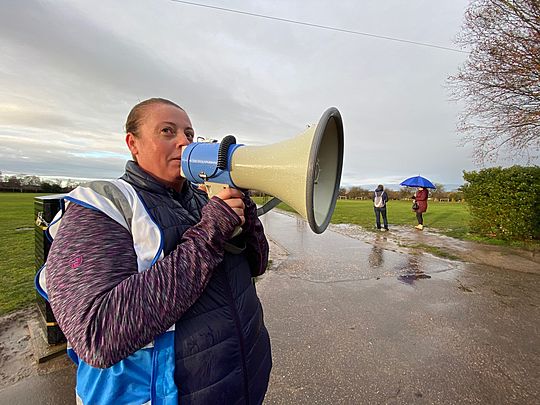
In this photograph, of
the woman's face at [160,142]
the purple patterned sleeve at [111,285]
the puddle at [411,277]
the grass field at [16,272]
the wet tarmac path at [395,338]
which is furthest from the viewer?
the puddle at [411,277]

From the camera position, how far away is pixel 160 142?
52.8 inches

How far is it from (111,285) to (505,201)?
12134 millimetres

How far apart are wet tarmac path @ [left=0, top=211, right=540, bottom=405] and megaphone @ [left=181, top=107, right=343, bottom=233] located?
6.75 feet

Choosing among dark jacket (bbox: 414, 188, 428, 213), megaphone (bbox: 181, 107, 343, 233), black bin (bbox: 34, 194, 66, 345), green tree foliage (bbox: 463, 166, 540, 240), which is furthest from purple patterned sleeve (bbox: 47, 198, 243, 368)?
dark jacket (bbox: 414, 188, 428, 213)

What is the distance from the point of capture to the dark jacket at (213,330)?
1.14 meters

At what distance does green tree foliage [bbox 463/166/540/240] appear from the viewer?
9.09 meters

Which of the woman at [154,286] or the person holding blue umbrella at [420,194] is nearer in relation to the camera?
the woman at [154,286]

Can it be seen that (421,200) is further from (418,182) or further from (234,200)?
(234,200)

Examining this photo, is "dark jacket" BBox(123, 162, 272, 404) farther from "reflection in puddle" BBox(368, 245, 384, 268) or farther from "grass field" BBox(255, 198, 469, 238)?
"grass field" BBox(255, 198, 469, 238)

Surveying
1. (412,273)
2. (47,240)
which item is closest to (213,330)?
(47,240)

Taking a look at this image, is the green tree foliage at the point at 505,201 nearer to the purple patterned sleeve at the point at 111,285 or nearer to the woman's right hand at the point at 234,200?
the woman's right hand at the point at 234,200

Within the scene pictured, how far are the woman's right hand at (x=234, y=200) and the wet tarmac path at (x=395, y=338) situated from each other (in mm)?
2071

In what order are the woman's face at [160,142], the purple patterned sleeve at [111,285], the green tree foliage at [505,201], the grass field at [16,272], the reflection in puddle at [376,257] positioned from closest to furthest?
the purple patterned sleeve at [111,285]
the woman's face at [160,142]
the grass field at [16,272]
the reflection in puddle at [376,257]
the green tree foliage at [505,201]

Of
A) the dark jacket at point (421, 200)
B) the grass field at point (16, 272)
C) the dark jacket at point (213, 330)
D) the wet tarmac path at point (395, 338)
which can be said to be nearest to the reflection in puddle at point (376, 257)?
the wet tarmac path at point (395, 338)
